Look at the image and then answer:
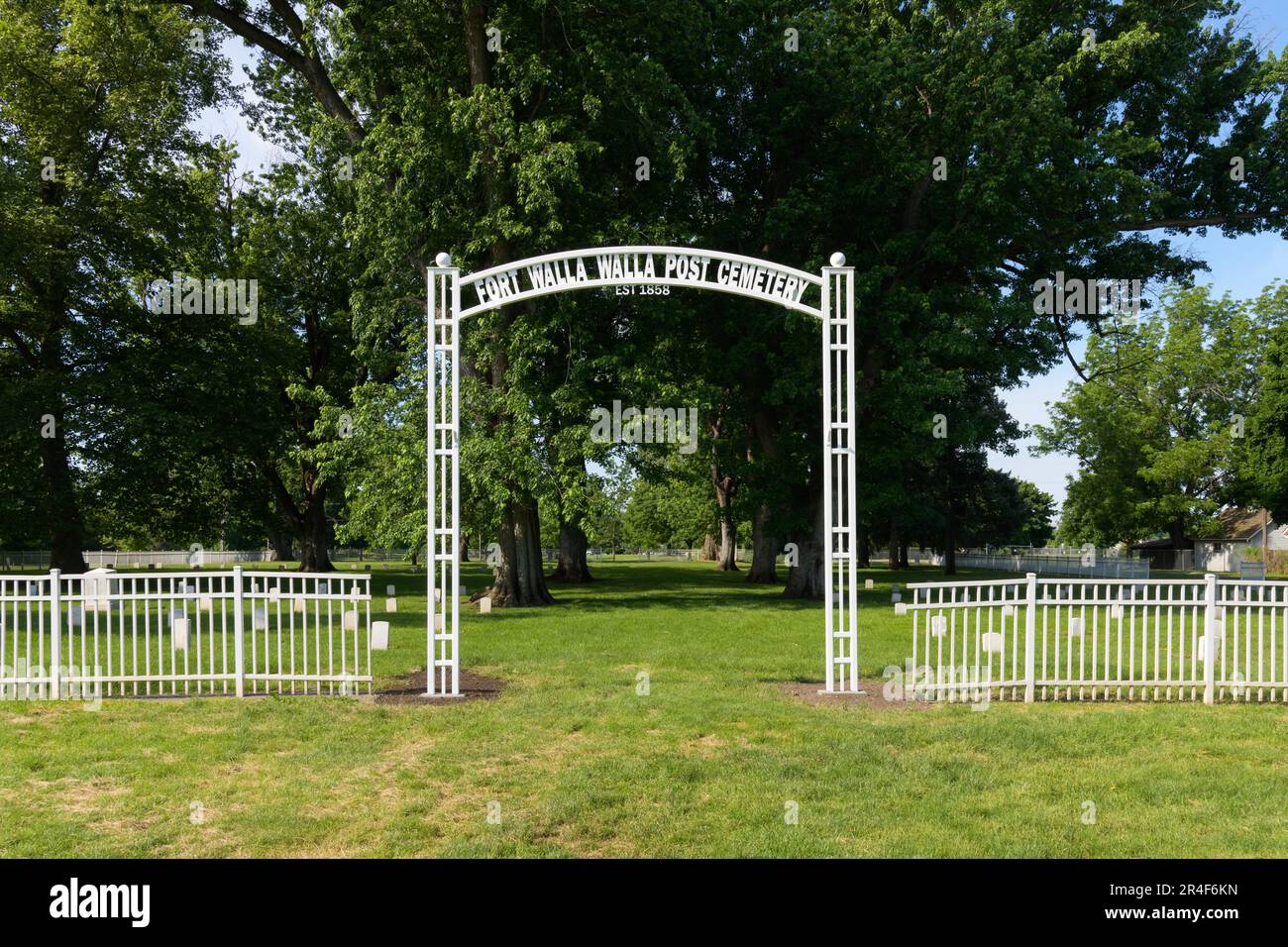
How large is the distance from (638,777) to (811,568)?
19081 mm

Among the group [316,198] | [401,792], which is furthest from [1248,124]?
[316,198]

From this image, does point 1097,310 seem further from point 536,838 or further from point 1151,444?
point 1151,444

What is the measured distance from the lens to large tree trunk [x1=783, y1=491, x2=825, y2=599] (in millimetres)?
24250

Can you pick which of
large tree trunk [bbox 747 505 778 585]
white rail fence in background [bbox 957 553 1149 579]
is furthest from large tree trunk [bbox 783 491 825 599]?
white rail fence in background [bbox 957 553 1149 579]

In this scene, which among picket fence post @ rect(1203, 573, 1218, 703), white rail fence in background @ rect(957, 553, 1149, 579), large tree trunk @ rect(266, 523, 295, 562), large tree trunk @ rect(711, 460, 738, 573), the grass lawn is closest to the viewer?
the grass lawn

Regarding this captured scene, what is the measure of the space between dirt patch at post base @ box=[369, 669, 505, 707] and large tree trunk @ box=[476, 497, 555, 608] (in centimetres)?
1030

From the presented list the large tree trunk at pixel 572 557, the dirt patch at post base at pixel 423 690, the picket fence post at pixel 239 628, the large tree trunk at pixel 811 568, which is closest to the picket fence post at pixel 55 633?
the picket fence post at pixel 239 628

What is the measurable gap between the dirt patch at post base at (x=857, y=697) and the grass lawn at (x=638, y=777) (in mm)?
165

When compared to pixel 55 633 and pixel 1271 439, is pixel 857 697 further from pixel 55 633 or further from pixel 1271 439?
pixel 1271 439

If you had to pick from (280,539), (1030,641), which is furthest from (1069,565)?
(1030,641)

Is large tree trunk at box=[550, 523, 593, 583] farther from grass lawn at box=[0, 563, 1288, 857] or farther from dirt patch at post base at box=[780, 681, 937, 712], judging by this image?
dirt patch at post base at box=[780, 681, 937, 712]

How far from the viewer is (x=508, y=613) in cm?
1928

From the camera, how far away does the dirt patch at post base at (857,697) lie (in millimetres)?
8820

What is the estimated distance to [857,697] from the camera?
30.4 ft
